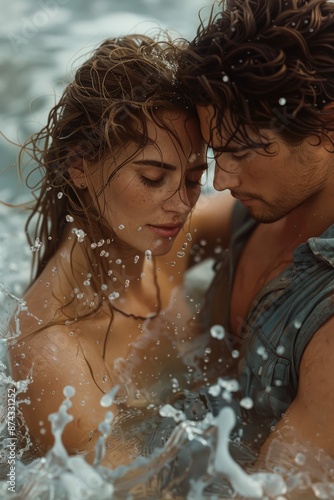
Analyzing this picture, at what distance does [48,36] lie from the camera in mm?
5102

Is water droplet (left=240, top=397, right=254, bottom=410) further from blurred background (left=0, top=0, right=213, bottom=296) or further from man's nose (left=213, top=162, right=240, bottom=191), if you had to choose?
blurred background (left=0, top=0, right=213, bottom=296)

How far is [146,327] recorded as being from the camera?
2703mm

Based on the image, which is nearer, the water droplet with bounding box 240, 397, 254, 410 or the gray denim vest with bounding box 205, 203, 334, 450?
the gray denim vest with bounding box 205, 203, 334, 450

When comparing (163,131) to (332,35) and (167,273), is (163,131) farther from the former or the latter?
(167,273)

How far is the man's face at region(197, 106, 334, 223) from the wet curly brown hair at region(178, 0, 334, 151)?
0.04 m

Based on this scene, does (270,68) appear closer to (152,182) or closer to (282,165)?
(282,165)

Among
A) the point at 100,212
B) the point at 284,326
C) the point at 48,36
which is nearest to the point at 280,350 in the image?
the point at 284,326

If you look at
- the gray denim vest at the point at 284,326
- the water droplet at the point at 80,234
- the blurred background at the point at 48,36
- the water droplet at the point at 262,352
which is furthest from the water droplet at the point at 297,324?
the blurred background at the point at 48,36

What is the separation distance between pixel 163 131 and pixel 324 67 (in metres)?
0.51

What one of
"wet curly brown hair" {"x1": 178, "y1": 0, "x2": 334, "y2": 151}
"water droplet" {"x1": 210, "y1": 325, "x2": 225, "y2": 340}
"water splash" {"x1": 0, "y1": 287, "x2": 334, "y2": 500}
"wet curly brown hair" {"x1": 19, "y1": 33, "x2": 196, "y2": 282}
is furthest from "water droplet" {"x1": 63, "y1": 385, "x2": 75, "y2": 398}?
"wet curly brown hair" {"x1": 178, "y1": 0, "x2": 334, "y2": 151}

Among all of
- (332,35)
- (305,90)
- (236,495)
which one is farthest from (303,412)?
(332,35)

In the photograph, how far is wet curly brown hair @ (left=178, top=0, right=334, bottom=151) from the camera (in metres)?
2.02

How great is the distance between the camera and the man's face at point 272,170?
217 cm

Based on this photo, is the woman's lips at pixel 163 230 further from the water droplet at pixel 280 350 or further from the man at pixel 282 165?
the water droplet at pixel 280 350
